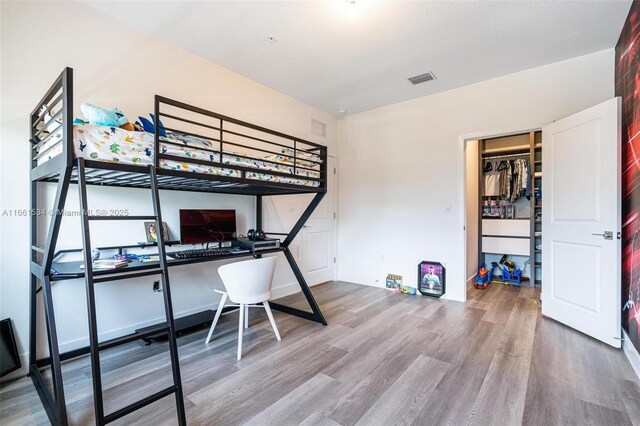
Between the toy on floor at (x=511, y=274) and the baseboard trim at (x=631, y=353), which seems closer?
the baseboard trim at (x=631, y=353)

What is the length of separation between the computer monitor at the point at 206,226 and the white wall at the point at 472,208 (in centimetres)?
348

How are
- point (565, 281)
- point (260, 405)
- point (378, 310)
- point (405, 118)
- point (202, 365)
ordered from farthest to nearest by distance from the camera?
point (405, 118) → point (378, 310) → point (565, 281) → point (202, 365) → point (260, 405)

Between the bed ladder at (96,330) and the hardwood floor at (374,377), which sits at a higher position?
the bed ladder at (96,330)

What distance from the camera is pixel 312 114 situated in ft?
14.9

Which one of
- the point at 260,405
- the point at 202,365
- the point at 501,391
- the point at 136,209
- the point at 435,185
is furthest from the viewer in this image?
the point at 435,185

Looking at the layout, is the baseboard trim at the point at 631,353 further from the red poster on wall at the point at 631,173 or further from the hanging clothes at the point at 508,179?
the hanging clothes at the point at 508,179

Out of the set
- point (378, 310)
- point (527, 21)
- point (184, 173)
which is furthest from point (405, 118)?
point (184, 173)

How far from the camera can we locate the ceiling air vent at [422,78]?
3471mm

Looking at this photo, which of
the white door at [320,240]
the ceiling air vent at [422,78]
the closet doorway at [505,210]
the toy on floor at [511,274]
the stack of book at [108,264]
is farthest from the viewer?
the toy on floor at [511,274]

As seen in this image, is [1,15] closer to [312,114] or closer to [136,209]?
[136,209]

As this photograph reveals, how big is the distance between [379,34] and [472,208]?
10.4 feet

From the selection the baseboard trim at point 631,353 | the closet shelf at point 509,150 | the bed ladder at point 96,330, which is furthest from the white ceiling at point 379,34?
the baseboard trim at point 631,353

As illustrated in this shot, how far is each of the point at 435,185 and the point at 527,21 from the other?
1.96 metres

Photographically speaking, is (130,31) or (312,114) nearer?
(130,31)
